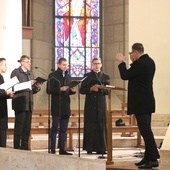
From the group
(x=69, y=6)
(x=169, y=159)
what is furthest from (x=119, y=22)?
(x=169, y=159)

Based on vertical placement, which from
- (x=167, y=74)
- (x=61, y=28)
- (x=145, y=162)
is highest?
(x=61, y=28)

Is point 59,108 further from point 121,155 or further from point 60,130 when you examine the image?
point 121,155

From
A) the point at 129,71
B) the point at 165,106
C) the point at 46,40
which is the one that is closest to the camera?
the point at 129,71

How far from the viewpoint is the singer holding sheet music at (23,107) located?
8.14 meters

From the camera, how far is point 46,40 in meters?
14.2

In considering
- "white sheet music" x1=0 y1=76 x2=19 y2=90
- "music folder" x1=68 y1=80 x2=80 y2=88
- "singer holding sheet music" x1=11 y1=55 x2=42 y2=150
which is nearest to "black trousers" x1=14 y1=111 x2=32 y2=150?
"singer holding sheet music" x1=11 y1=55 x2=42 y2=150

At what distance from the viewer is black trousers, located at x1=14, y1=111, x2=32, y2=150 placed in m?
8.16

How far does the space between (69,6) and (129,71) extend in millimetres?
8094

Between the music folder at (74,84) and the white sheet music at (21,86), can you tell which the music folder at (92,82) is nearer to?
the music folder at (74,84)

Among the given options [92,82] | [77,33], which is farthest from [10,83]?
[77,33]

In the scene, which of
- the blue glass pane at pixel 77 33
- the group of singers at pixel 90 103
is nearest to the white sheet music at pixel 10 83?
the group of singers at pixel 90 103

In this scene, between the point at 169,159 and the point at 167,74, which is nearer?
the point at 169,159

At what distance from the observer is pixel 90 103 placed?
29.5ft

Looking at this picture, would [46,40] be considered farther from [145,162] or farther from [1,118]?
[145,162]
